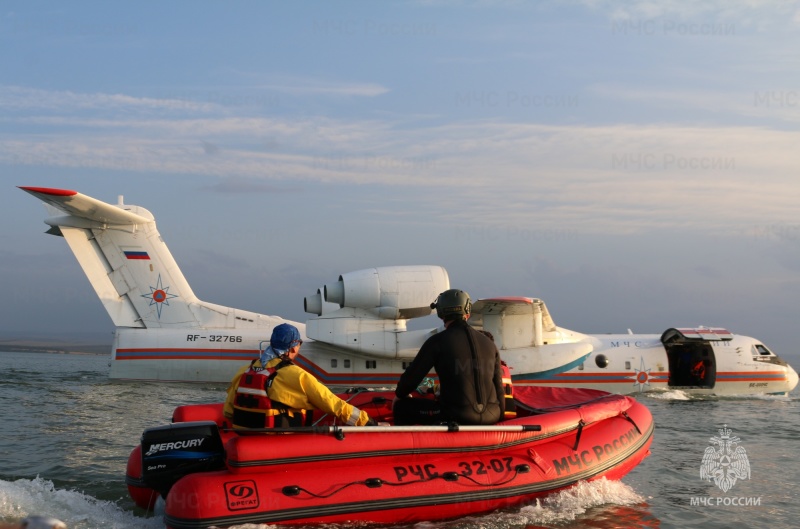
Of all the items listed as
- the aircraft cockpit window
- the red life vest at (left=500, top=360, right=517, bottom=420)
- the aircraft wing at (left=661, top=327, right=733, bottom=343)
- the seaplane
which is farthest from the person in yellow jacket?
the aircraft cockpit window

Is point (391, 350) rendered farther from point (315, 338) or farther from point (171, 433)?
point (171, 433)

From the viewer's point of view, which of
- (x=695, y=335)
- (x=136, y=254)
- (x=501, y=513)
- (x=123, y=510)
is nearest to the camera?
(x=501, y=513)

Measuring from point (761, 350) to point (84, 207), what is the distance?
16.7m

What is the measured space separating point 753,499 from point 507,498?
3.25m

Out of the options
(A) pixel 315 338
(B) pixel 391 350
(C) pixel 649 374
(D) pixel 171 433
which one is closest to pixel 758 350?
(C) pixel 649 374

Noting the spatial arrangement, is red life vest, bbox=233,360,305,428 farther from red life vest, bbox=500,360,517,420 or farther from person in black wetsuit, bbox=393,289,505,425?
red life vest, bbox=500,360,517,420

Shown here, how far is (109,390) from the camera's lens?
50.6 feet

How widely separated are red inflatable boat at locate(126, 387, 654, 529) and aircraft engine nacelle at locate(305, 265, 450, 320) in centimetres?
888

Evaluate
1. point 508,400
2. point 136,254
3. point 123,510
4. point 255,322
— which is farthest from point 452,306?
point 136,254

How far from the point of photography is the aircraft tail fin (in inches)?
642

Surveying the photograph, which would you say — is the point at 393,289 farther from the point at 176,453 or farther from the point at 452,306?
the point at 176,453

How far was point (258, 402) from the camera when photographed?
5965 mm

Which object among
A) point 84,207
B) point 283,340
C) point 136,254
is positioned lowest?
point 283,340

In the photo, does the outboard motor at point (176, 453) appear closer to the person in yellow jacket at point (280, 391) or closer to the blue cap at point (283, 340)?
the person in yellow jacket at point (280, 391)
